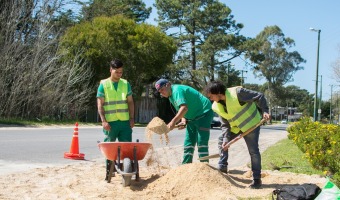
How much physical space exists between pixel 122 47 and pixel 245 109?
29633 millimetres

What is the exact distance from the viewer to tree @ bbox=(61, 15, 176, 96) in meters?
35.1

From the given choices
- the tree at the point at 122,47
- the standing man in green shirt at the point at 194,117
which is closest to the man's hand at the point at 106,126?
the standing man in green shirt at the point at 194,117

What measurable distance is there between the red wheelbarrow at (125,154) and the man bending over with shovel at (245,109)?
1296mm

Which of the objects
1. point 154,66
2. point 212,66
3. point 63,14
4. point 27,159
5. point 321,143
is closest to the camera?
point 321,143

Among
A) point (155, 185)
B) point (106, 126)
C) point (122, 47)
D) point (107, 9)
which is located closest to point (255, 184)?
point (155, 185)

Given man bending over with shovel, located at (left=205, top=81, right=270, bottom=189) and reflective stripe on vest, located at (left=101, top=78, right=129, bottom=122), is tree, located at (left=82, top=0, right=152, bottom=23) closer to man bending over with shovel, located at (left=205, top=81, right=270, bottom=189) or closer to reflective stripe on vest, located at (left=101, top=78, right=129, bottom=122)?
reflective stripe on vest, located at (left=101, top=78, right=129, bottom=122)

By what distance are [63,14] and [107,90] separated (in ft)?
113

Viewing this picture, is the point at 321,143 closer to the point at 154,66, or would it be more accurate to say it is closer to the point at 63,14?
Answer: the point at 154,66

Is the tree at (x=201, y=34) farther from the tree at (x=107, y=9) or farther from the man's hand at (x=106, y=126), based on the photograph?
the man's hand at (x=106, y=126)

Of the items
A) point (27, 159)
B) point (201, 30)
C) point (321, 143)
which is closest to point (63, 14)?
point (201, 30)

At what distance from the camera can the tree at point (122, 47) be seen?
115 ft

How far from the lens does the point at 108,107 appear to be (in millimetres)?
7895

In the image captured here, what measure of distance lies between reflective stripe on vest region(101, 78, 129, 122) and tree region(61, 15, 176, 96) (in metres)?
26.1

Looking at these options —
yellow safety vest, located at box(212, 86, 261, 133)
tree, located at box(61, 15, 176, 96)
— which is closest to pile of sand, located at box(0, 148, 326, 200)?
yellow safety vest, located at box(212, 86, 261, 133)
